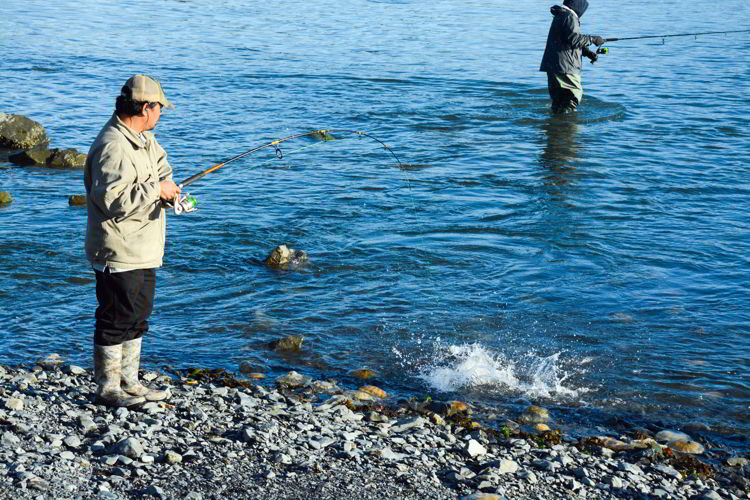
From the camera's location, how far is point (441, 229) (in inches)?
416

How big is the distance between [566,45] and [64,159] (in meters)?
7.52

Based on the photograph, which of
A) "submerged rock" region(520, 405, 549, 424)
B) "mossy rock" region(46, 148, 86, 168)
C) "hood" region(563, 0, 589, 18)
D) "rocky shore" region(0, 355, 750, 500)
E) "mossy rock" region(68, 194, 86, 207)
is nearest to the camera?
"rocky shore" region(0, 355, 750, 500)

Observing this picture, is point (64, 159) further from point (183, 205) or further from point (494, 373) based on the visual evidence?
point (183, 205)

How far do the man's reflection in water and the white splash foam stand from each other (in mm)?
5067

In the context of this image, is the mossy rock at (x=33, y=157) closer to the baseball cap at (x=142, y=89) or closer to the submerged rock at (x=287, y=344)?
the submerged rock at (x=287, y=344)

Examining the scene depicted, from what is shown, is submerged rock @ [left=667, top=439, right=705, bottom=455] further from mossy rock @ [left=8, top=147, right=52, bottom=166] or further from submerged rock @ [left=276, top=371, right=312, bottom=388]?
mossy rock @ [left=8, top=147, right=52, bottom=166]

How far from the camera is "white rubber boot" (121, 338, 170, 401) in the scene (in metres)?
5.78

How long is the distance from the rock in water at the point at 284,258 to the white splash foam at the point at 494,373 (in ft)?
7.83

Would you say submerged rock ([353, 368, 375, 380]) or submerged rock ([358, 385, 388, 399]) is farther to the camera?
submerged rock ([353, 368, 375, 380])

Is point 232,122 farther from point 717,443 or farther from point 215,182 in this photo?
point 717,443

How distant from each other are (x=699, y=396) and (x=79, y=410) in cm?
414

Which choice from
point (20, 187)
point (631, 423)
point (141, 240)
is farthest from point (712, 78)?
point (141, 240)

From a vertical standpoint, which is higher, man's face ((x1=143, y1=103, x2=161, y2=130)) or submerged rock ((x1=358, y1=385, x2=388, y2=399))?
man's face ((x1=143, y1=103, x2=161, y2=130))

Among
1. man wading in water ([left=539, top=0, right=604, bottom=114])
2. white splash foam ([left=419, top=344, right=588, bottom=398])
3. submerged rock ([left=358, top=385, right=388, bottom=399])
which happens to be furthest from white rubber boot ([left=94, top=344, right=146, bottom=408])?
man wading in water ([left=539, top=0, right=604, bottom=114])
